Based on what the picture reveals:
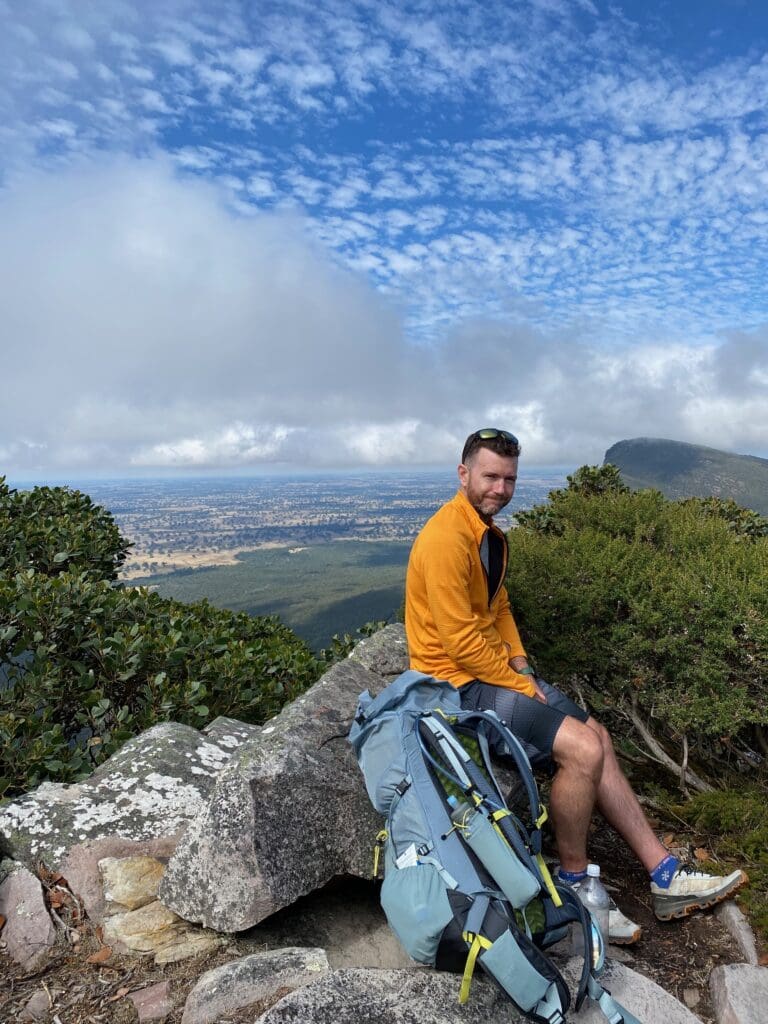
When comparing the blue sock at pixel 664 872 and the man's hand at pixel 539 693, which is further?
the man's hand at pixel 539 693

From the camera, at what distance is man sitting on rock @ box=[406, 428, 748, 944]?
13.8 ft

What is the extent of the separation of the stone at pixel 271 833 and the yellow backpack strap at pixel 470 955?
45.2 inches

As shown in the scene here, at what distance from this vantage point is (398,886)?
130 inches

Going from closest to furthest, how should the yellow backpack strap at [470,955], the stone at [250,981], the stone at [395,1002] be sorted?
the stone at [395,1002], the yellow backpack strap at [470,955], the stone at [250,981]

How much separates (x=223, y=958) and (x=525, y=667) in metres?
2.84

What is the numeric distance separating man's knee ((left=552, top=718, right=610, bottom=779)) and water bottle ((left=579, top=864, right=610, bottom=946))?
59cm

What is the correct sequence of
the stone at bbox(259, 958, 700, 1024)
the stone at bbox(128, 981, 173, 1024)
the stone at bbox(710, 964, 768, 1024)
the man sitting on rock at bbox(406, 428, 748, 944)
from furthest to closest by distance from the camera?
the man sitting on rock at bbox(406, 428, 748, 944), the stone at bbox(710, 964, 768, 1024), the stone at bbox(128, 981, 173, 1024), the stone at bbox(259, 958, 700, 1024)

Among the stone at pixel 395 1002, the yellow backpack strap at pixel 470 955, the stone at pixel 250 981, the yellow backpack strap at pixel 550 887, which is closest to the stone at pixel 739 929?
the stone at pixel 395 1002

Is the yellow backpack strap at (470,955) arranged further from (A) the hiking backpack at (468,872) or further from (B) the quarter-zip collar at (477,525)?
(B) the quarter-zip collar at (477,525)

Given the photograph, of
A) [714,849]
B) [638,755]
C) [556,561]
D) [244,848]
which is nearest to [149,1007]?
[244,848]

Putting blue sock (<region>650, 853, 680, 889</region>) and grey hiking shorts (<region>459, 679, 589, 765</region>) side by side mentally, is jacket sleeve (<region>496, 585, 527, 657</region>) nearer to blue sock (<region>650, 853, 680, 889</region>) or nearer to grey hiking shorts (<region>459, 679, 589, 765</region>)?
grey hiking shorts (<region>459, 679, 589, 765</region>)

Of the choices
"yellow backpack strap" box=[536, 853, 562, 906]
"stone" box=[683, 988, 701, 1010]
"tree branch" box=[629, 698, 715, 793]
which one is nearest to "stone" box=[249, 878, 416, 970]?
"yellow backpack strap" box=[536, 853, 562, 906]

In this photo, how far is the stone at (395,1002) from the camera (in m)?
2.74

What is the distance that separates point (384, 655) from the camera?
6055mm
